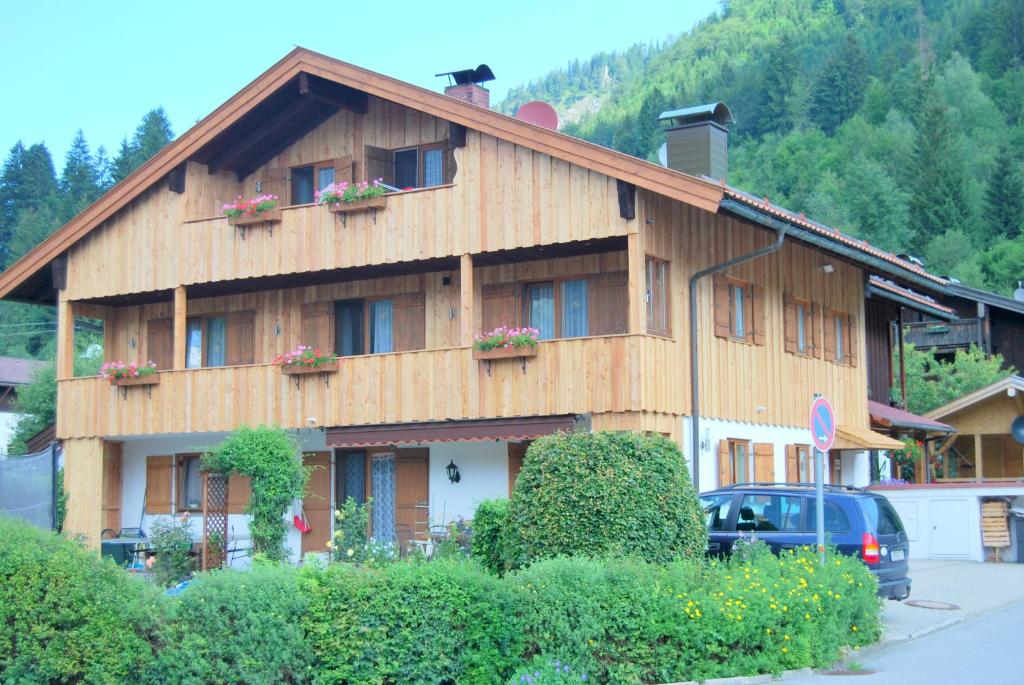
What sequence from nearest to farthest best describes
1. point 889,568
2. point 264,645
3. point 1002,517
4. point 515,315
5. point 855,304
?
1. point 264,645
2. point 889,568
3. point 515,315
4. point 1002,517
5. point 855,304

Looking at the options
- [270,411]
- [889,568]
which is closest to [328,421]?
[270,411]

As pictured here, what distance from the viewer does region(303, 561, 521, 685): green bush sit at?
1166 cm

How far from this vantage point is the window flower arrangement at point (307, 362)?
→ 73.7 feet

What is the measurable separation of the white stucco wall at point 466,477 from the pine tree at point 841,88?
297 ft

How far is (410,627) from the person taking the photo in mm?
11797

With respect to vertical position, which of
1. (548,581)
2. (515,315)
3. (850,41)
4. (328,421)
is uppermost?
(850,41)

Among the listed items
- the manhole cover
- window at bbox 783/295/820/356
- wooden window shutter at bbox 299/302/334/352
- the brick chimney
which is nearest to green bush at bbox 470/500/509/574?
the manhole cover

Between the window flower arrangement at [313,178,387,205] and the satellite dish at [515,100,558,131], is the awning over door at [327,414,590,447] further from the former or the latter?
the satellite dish at [515,100,558,131]

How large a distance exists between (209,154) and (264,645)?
15090 mm

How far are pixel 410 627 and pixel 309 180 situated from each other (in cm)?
1481

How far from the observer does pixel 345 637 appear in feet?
38.4

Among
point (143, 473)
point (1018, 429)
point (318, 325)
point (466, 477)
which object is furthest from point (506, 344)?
point (1018, 429)

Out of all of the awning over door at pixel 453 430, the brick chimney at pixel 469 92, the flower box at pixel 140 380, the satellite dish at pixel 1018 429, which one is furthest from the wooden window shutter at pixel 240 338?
the satellite dish at pixel 1018 429

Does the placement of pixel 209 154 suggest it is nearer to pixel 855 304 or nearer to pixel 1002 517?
pixel 855 304
